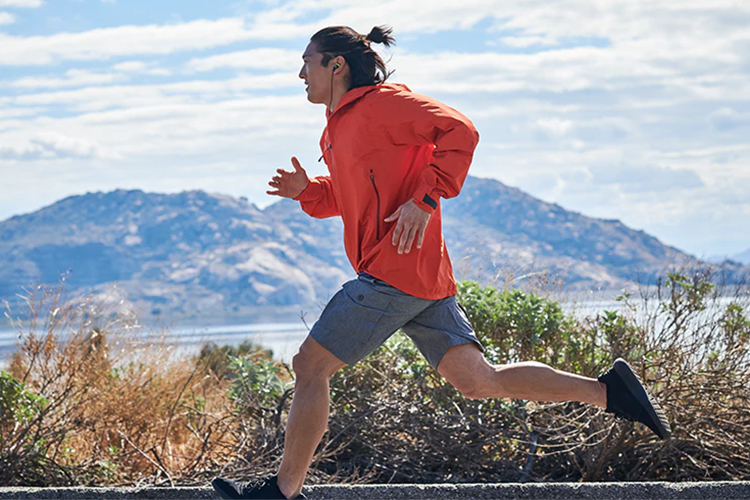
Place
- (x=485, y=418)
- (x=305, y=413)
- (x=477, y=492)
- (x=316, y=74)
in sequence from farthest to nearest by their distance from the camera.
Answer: (x=485, y=418), (x=477, y=492), (x=316, y=74), (x=305, y=413)

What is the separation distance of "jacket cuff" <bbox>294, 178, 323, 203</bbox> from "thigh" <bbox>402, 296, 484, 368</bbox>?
36.9 inches

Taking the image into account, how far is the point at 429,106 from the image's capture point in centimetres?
363

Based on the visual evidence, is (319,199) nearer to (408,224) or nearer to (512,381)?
(408,224)

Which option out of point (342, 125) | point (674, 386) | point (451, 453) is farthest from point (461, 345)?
point (674, 386)

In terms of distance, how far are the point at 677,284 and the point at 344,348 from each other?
289 centimetres

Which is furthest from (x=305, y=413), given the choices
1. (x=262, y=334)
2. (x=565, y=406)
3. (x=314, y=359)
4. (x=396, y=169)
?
(x=262, y=334)

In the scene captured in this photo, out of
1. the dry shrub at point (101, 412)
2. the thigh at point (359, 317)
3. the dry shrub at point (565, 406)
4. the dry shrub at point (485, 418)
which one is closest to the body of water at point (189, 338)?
the dry shrub at point (101, 412)

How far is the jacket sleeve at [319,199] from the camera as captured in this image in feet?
14.3

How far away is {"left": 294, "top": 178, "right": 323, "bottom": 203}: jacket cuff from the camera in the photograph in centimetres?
436

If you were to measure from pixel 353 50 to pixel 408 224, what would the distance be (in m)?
0.94

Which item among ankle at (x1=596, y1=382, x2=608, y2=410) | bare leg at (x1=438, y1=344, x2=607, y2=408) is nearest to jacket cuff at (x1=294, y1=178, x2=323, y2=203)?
bare leg at (x1=438, y1=344, x2=607, y2=408)

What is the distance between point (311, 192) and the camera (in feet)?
14.3

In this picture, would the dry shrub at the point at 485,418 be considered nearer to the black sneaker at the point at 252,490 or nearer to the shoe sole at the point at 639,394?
the shoe sole at the point at 639,394

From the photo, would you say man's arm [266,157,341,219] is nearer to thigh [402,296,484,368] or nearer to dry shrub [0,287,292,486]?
thigh [402,296,484,368]
